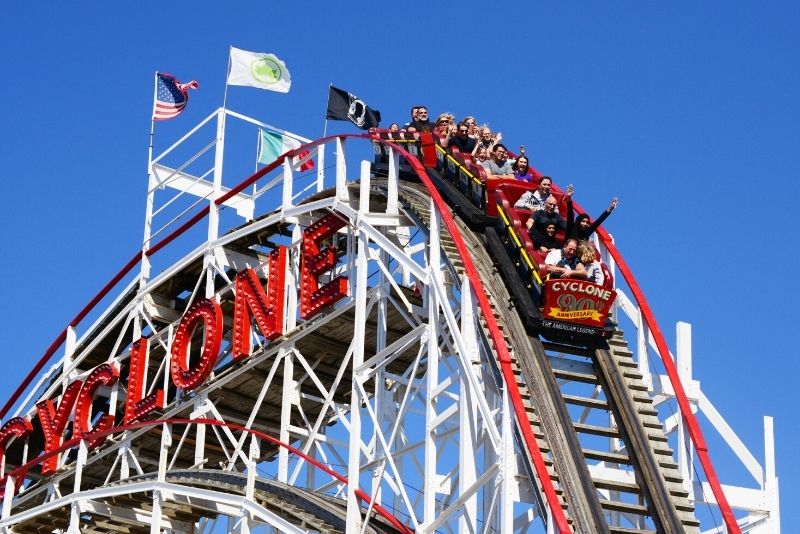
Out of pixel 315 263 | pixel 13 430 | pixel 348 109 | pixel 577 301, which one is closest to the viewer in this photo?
pixel 577 301

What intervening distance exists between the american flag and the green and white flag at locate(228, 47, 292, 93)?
2.27 m

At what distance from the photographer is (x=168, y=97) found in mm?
34375

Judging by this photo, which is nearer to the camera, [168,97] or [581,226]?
[581,226]

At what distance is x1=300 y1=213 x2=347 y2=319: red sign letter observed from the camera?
84.8ft

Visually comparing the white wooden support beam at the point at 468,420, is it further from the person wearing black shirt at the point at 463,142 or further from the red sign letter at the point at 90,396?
the red sign letter at the point at 90,396

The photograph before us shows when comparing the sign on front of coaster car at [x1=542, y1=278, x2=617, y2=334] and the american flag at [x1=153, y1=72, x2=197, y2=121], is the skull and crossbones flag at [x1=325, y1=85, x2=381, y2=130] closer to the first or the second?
the american flag at [x1=153, y1=72, x2=197, y2=121]

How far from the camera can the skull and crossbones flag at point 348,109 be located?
29.7 metres

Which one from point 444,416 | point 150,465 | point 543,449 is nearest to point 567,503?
point 543,449

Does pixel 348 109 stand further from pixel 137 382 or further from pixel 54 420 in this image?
pixel 54 420

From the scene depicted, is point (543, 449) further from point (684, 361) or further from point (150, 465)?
point (150, 465)

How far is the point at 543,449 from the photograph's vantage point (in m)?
19.1

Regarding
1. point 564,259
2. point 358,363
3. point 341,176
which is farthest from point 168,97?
point 564,259

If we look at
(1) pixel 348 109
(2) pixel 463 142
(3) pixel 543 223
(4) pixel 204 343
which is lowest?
(3) pixel 543 223

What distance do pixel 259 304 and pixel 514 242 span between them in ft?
19.3
